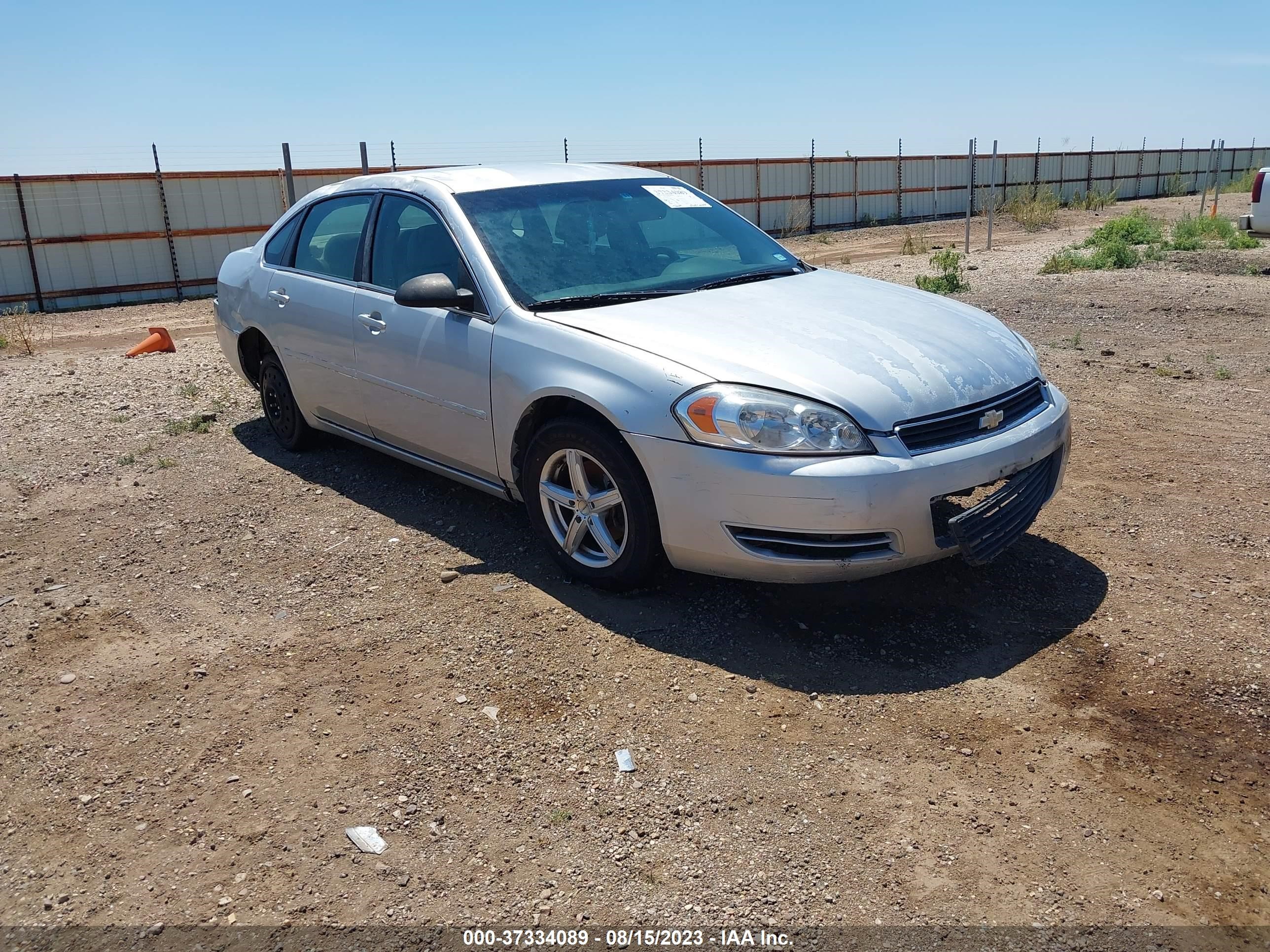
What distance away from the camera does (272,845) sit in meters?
2.78

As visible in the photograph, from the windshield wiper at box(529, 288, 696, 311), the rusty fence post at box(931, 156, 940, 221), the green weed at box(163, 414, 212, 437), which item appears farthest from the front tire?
the rusty fence post at box(931, 156, 940, 221)

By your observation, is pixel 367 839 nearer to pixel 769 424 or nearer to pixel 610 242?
pixel 769 424

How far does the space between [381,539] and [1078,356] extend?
5.95 meters

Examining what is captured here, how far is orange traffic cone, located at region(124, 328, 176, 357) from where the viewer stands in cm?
1091

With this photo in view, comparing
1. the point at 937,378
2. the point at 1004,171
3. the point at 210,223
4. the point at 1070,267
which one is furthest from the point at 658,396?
the point at 1004,171

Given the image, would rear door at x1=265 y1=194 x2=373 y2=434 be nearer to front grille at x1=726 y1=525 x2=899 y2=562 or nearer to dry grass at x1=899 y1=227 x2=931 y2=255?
front grille at x1=726 y1=525 x2=899 y2=562

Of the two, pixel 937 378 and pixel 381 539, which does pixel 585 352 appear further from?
pixel 381 539

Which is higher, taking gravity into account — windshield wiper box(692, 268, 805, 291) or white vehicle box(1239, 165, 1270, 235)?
windshield wiper box(692, 268, 805, 291)

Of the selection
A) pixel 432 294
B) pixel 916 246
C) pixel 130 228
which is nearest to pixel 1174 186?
pixel 916 246

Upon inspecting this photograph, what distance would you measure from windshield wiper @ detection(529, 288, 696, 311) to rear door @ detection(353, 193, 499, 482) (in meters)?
0.26

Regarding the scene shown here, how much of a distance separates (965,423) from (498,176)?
8.50 feet

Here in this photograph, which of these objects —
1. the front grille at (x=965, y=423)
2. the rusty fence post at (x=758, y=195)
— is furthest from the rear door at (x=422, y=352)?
the rusty fence post at (x=758, y=195)

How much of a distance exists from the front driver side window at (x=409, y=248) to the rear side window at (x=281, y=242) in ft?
3.29

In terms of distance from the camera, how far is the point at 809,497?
11.2 ft
